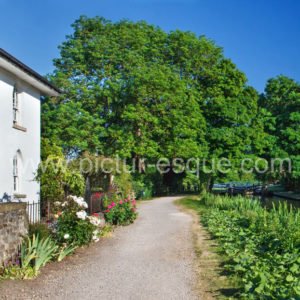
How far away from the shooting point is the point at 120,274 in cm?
744

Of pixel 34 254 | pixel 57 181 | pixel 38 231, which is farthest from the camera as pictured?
pixel 57 181

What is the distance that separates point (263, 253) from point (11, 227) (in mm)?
5596

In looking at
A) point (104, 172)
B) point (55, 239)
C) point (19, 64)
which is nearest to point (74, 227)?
point (55, 239)

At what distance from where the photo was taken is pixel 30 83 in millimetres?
14406

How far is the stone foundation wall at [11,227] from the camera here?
7.39m

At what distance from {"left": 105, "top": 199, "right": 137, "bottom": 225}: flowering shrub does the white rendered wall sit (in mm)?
3154

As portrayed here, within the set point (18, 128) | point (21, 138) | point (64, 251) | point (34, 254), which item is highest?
point (18, 128)

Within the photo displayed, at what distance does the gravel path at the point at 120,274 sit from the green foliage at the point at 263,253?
1008mm

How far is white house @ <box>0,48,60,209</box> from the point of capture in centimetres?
1229

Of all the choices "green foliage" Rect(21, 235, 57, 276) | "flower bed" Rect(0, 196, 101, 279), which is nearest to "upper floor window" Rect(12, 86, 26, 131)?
"flower bed" Rect(0, 196, 101, 279)

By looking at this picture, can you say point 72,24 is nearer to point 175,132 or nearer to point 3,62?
point 175,132

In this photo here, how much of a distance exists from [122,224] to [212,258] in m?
6.92

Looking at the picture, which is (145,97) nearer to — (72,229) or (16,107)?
(16,107)

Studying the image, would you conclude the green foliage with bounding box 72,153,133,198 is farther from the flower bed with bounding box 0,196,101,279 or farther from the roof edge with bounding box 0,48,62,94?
the flower bed with bounding box 0,196,101,279
